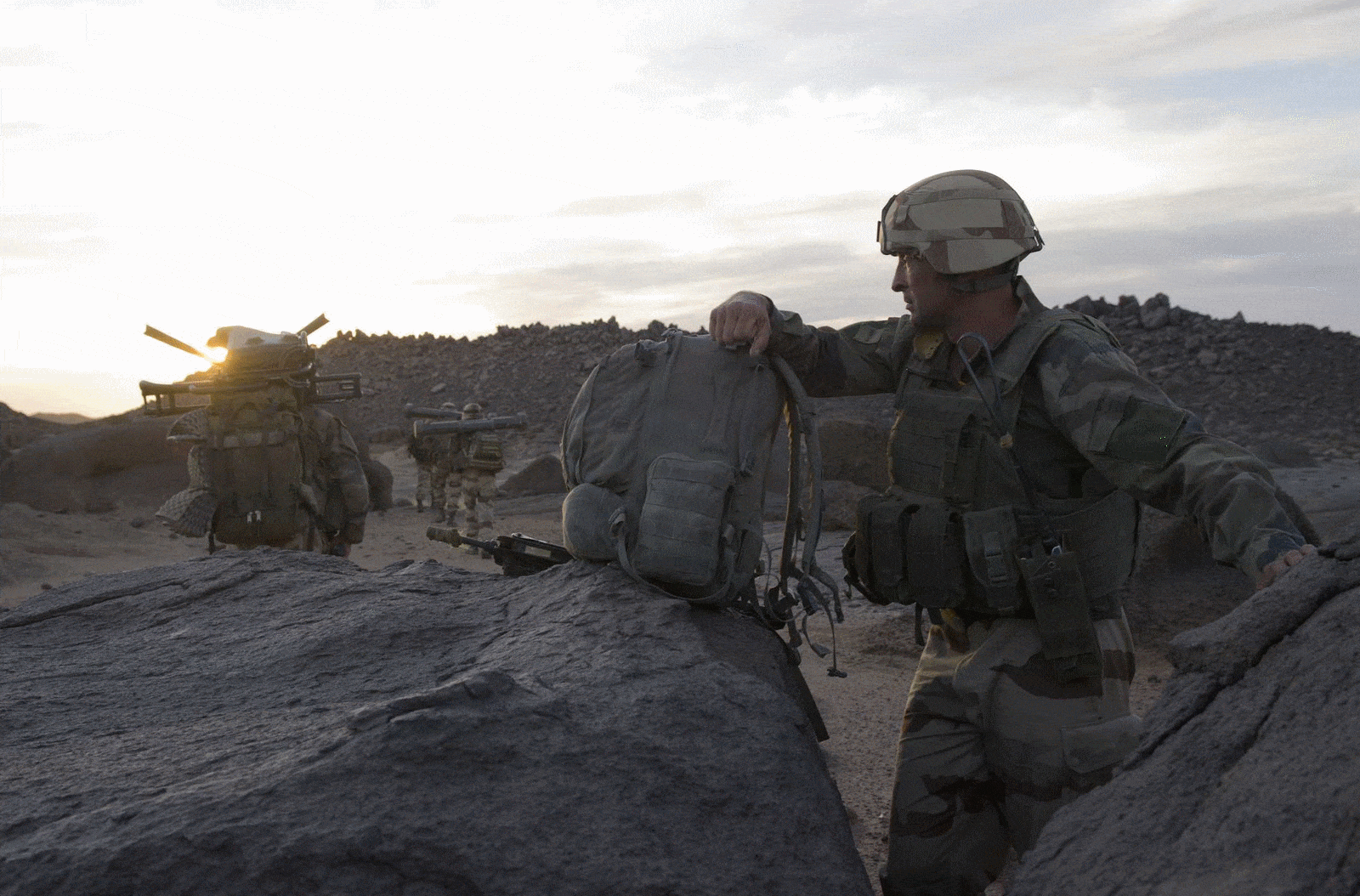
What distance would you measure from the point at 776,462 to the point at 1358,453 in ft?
26.7

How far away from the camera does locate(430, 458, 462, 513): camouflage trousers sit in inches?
632

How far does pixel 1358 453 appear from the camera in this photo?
1602cm

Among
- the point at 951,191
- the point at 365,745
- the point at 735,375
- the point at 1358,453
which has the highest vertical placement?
the point at 951,191

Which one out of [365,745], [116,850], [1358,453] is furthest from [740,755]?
[1358,453]

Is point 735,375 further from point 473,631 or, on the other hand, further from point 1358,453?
point 1358,453

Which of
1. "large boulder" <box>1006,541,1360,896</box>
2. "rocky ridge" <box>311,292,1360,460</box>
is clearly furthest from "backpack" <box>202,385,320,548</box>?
"large boulder" <box>1006,541,1360,896</box>

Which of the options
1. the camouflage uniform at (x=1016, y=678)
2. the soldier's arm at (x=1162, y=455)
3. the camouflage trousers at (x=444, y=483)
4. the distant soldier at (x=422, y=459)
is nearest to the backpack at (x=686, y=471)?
the camouflage uniform at (x=1016, y=678)

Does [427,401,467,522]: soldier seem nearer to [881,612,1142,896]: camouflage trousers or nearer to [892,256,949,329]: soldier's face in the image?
[892,256,949,329]: soldier's face

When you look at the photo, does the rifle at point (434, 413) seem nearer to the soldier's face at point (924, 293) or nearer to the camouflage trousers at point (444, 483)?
the camouflage trousers at point (444, 483)

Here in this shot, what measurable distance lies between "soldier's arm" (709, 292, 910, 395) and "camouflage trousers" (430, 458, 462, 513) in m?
12.1

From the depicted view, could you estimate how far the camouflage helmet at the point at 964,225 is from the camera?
10.3 feet

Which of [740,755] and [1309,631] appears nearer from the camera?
[1309,631]

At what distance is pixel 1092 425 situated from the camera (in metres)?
2.86

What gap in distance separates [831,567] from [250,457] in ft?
16.3
